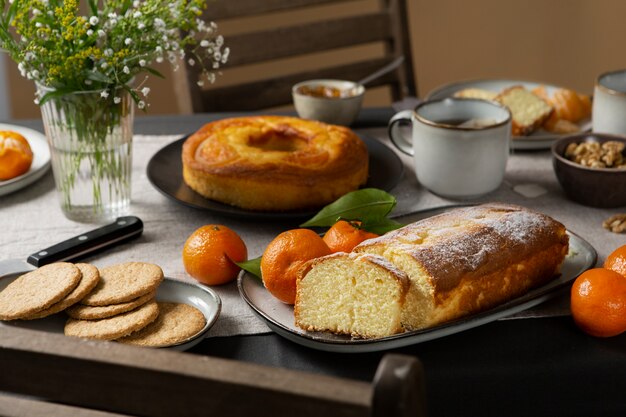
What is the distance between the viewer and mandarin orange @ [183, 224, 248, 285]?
1279 millimetres

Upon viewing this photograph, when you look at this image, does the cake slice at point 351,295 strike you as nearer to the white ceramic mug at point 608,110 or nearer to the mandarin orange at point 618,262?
the mandarin orange at point 618,262

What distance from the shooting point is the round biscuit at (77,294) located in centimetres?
112

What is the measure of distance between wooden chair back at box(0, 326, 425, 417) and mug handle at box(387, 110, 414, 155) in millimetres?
1119

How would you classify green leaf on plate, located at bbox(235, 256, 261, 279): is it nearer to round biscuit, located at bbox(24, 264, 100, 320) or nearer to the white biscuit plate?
the white biscuit plate

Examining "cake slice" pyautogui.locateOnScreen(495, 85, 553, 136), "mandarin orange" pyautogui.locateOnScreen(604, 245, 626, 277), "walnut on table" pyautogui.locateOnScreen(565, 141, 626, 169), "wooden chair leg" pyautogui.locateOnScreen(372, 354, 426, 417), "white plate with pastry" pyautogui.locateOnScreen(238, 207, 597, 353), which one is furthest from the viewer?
"cake slice" pyautogui.locateOnScreen(495, 85, 553, 136)

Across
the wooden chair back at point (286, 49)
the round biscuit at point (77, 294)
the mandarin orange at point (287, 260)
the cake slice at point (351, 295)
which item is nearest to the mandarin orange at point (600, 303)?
the cake slice at point (351, 295)

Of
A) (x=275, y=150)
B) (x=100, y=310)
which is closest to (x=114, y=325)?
(x=100, y=310)

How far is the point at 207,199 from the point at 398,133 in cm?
46

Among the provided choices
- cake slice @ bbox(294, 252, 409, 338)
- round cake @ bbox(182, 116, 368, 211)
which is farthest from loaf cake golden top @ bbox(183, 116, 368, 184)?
cake slice @ bbox(294, 252, 409, 338)

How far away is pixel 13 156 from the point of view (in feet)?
5.40

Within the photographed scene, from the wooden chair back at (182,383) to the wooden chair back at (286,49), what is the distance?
170 cm

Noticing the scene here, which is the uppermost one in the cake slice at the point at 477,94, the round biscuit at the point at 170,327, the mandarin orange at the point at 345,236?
the cake slice at the point at 477,94

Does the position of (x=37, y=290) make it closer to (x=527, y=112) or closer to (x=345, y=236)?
(x=345, y=236)

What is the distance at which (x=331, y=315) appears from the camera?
110 cm
